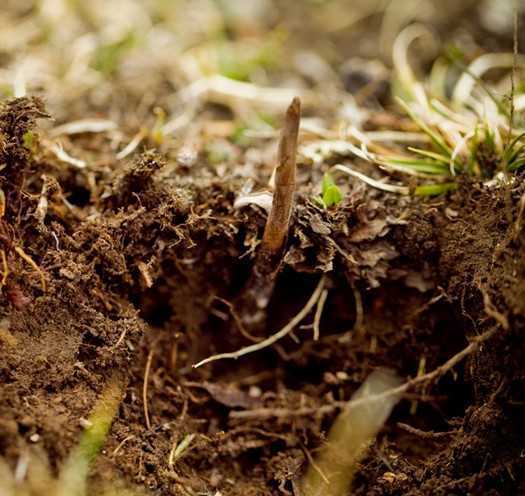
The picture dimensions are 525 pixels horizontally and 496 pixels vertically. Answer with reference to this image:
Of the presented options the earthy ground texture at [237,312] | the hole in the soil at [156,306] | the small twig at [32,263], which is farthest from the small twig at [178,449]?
the small twig at [32,263]

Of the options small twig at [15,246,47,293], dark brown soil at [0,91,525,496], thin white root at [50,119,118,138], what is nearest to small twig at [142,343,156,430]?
dark brown soil at [0,91,525,496]

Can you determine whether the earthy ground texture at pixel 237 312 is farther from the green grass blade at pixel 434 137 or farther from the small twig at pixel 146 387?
the green grass blade at pixel 434 137

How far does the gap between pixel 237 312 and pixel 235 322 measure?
38 millimetres

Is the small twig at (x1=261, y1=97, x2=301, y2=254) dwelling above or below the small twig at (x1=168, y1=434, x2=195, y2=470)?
above

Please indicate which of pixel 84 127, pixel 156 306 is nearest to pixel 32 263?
pixel 156 306

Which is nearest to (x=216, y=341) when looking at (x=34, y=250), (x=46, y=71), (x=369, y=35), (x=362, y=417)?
(x=362, y=417)

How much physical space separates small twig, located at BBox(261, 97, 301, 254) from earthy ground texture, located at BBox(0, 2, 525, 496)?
2.2 inches

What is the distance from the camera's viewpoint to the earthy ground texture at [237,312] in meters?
1.42

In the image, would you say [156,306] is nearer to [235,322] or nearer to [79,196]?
[235,322]

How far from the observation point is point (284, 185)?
1.50m

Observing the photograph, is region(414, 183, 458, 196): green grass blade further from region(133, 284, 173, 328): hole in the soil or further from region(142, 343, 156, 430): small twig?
region(142, 343, 156, 430): small twig

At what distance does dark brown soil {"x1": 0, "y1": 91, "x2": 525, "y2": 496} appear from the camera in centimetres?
142

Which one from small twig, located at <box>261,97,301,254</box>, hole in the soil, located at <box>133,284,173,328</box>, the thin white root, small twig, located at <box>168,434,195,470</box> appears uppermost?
the thin white root

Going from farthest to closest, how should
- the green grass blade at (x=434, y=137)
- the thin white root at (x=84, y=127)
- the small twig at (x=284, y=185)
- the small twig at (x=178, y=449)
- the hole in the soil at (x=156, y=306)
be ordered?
the thin white root at (x=84, y=127), the green grass blade at (x=434, y=137), the hole in the soil at (x=156, y=306), the small twig at (x=178, y=449), the small twig at (x=284, y=185)
